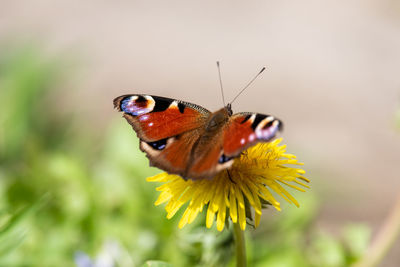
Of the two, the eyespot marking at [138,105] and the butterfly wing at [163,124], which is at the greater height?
the eyespot marking at [138,105]

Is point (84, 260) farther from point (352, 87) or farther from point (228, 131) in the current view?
point (352, 87)

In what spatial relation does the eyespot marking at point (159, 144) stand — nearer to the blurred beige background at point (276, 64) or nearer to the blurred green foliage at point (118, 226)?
the blurred green foliage at point (118, 226)

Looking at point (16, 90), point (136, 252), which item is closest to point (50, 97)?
point (16, 90)

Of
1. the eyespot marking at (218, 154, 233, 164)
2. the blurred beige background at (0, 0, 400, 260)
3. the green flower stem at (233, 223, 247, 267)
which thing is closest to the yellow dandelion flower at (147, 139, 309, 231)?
the green flower stem at (233, 223, 247, 267)

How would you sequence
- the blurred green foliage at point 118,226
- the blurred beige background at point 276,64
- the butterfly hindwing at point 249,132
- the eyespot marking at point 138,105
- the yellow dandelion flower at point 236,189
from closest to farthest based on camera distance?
the butterfly hindwing at point 249,132
the yellow dandelion flower at point 236,189
the eyespot marking at point 138,105
the blurred green foliage at point 118,226
the blurred beige background at point 276,64

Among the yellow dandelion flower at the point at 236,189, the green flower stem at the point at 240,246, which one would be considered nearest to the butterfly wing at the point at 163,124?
the yellow dandelion flower at the point at 236,189

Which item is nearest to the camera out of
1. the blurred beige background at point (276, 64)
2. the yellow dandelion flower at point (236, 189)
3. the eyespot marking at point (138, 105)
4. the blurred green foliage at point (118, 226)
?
the yellow dandelion flower at point (236, 189)

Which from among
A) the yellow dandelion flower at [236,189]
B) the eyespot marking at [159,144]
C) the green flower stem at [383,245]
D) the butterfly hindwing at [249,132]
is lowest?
the green flower stem at [383,245]
